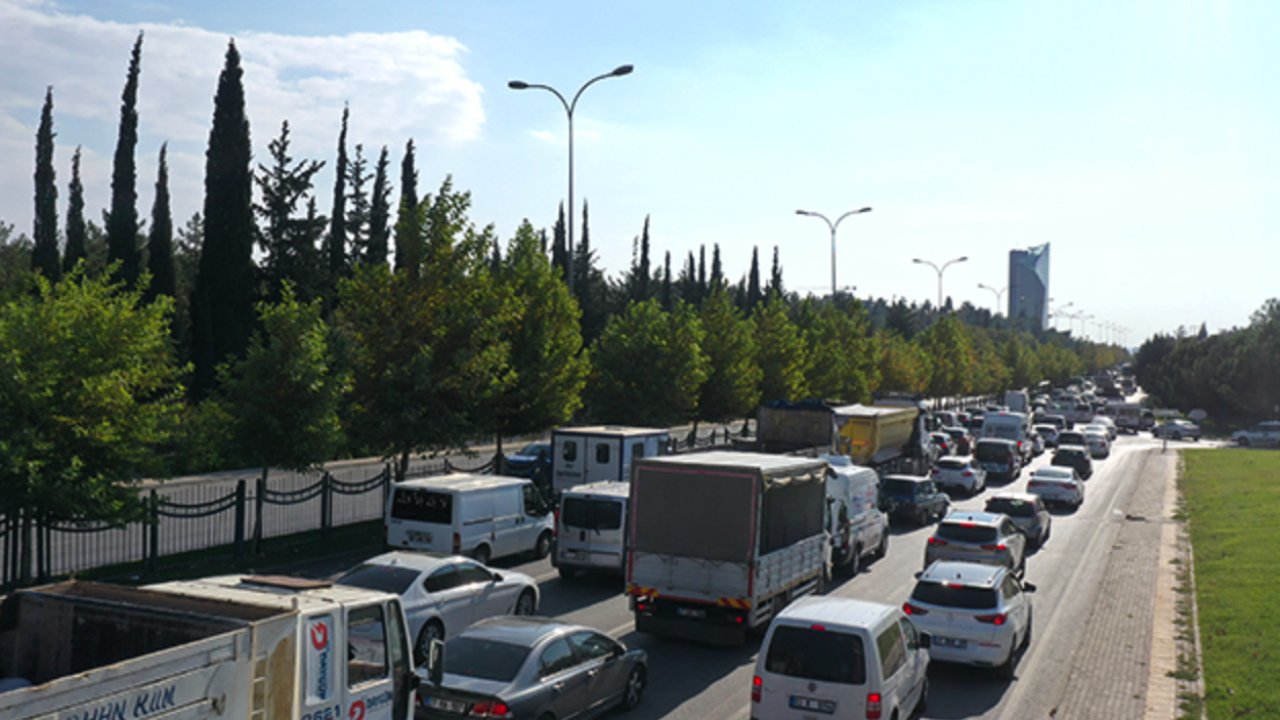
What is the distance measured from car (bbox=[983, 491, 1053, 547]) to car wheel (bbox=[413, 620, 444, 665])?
1731cm

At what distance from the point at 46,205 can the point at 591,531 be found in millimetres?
47046

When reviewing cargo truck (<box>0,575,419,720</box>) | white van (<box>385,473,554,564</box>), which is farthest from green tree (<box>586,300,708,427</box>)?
cargo truck (<box>0,575,419,720</box>)

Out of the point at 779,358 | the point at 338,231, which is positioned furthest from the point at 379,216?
the point at 779,358

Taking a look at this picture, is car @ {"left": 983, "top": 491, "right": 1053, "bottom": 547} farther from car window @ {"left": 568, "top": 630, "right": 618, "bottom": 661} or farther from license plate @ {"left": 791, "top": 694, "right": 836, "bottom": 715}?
license plate @ {"left": 791, "top": 694, "right": 836, "bottom": 715}

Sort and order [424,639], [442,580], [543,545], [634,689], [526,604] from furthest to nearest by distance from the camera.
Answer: [543,545], [526,604], [442,580], [424,639], [634,689]

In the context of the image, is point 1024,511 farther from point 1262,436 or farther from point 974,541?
point 1262,436

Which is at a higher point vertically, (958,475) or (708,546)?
(708,546)

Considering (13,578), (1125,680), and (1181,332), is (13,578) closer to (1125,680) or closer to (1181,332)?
(1125,680)

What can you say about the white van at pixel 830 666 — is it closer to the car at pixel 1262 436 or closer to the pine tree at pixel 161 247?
the pine tree at pixel 161 247

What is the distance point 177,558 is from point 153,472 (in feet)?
13.7

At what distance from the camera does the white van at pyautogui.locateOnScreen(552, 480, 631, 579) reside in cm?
2069

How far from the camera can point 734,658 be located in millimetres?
15836

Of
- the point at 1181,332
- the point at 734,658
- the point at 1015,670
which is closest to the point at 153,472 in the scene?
the point at 734,658

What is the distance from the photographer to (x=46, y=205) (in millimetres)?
54719
